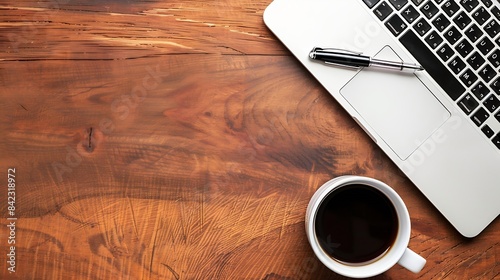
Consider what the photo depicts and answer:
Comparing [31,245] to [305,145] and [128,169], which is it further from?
[305,145]

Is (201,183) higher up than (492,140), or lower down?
lower down

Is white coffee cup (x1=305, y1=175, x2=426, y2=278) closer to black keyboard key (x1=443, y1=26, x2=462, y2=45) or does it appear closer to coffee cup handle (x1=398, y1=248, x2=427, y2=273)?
coffee cup handle (x1=398, y1=248, x2=427, y2=273)

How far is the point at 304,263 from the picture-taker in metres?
0.76

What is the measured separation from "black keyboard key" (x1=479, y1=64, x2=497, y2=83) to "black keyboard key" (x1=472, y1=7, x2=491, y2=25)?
6 centimetres

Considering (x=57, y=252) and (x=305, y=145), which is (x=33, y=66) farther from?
(x=305, y=145)

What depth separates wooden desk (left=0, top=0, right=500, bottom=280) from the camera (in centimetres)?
75

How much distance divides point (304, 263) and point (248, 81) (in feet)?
0.87

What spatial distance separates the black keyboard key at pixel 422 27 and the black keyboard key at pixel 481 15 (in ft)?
0.22

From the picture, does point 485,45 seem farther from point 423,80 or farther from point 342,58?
point 342,58

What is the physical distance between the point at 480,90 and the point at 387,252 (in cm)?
26

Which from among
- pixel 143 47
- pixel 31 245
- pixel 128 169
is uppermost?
pixel 143 47

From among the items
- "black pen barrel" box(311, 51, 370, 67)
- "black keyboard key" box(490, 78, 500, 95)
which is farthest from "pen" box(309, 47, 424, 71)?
"black keyboard key" box(490, 78, 500, 95)

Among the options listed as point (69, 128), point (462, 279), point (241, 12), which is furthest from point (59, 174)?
point (462, 279)

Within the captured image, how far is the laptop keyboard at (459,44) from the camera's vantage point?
2.42 feet
